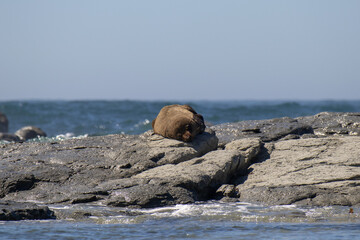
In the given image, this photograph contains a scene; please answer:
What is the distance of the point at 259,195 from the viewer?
9.07 metres

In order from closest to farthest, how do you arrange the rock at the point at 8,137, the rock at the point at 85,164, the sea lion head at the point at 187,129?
the rock at the point at 85,164 < the sea lion head at the point at 187,129 < the rock at the point at 8,137

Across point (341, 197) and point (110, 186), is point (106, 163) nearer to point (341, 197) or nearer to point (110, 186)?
point (110, 186)

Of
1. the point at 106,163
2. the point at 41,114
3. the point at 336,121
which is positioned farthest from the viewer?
the point at 41,114

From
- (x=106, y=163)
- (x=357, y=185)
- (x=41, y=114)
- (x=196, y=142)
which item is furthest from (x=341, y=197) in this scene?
(x=41, y=114)

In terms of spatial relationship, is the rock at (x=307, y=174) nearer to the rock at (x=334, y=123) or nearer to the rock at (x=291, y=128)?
the rock at (x=291, y=128)

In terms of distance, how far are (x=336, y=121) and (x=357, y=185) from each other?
15.5 ft

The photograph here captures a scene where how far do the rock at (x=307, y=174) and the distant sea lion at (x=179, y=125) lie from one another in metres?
1.35

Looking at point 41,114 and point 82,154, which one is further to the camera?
point 41,114

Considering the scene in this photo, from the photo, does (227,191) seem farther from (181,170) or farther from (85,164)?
(85,164)

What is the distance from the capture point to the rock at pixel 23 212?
7605 mm

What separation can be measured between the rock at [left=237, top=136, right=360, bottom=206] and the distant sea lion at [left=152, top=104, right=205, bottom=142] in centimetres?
135

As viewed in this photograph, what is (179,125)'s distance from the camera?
10.8m

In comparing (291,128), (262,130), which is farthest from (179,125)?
(291,128)

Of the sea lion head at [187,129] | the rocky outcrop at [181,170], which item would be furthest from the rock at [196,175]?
the sea lion head at [187,129]
